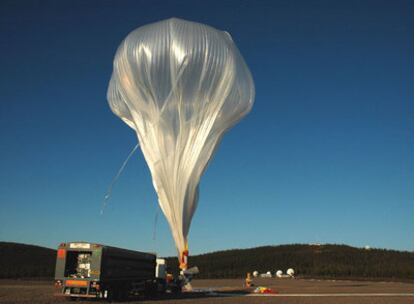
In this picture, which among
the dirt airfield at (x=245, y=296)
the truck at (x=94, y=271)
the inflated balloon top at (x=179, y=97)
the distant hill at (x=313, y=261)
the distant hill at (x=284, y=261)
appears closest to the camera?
the truck at (x=94, y=271)

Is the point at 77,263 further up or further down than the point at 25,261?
further down

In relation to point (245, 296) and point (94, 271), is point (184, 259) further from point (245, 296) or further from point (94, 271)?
point (245, 296)

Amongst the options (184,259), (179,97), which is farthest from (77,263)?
(179,97)

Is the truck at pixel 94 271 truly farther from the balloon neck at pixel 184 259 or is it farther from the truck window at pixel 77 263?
the balloon neck at pixel 184 259

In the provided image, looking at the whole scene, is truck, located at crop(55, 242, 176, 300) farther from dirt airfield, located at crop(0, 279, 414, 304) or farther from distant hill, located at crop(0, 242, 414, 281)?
distant hill, located at crop(0, 242, 414, 281)

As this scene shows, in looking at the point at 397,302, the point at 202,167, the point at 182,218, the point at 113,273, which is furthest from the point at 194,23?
the point at 397,302

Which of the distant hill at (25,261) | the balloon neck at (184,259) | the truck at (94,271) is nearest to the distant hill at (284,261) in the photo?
the distant hill at (25,261)
